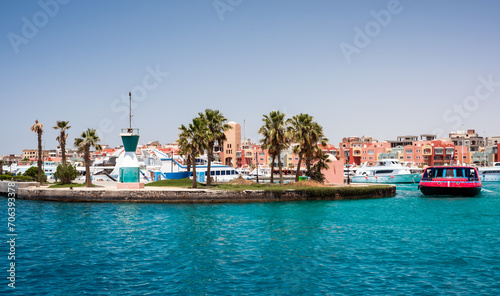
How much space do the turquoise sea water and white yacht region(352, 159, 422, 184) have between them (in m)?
66.1

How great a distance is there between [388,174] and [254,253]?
8908cm

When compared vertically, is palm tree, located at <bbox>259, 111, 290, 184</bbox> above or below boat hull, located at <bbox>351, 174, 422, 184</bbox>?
above

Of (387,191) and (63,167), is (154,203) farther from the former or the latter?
(387,191)

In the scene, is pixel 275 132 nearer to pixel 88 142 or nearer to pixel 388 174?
pixel 88 142

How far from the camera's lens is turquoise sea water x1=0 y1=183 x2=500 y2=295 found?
17.2 metres

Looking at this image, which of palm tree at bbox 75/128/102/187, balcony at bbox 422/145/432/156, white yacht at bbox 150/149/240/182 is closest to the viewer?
palm tree at bbox 75/128/102/187

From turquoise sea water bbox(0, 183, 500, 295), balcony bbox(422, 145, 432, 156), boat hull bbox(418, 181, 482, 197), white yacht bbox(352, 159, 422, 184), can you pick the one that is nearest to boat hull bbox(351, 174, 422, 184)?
white yacht bbox(352, 159, 422, 184)

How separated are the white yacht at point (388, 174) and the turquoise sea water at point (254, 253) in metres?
66.1

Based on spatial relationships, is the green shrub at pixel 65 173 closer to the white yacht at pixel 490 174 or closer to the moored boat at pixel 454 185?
the moored boat at pixel 454 185

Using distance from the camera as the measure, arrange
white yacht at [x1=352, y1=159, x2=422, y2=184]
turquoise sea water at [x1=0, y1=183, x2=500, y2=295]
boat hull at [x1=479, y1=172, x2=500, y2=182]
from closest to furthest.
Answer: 1. turquoise sea water at [x1=0, y1=183, x2=500, y2=295]
2. white yacht at [x1=352, y1=159, x2=422, y2=184]
3. boat hull at [x1=479, y1=172, x2=500, y2=182]

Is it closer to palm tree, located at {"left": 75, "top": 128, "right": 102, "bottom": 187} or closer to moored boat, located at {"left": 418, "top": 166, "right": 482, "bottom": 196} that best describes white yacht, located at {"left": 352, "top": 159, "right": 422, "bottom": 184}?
moored boat, located at {"left": 418, "top": 166, "right": 482, "bottom": 196}

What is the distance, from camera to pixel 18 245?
24641 mm

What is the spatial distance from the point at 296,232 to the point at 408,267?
10.0m

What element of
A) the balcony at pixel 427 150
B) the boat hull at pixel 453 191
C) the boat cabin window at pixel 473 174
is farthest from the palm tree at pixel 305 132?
the balcony at pixel 427 150
